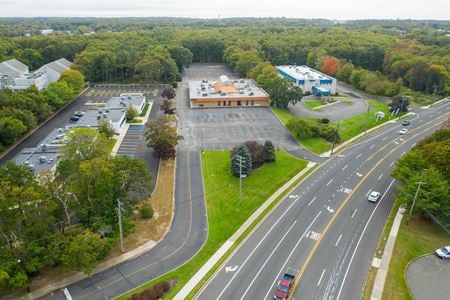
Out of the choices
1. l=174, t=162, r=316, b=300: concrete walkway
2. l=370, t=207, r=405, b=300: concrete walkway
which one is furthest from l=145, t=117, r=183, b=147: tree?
l=370, t=207, r=405, b=300: concrete walkway

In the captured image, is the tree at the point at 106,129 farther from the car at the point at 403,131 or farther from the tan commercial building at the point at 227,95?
the car at the point at 403,131

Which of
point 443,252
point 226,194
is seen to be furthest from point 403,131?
point 226,194

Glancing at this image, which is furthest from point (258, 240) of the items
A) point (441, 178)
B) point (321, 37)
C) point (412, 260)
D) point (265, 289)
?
point (321, 37)

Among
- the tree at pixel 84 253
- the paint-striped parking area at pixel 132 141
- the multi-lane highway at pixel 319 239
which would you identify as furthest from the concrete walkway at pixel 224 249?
the paint-striped parking area at pixel 132 141

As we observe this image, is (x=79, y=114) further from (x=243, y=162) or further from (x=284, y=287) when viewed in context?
(x=284, y=287)

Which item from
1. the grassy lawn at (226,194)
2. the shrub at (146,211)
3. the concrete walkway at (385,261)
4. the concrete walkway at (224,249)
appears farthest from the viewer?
the shrub at (146,211)

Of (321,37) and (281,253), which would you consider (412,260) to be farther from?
(321,37)
